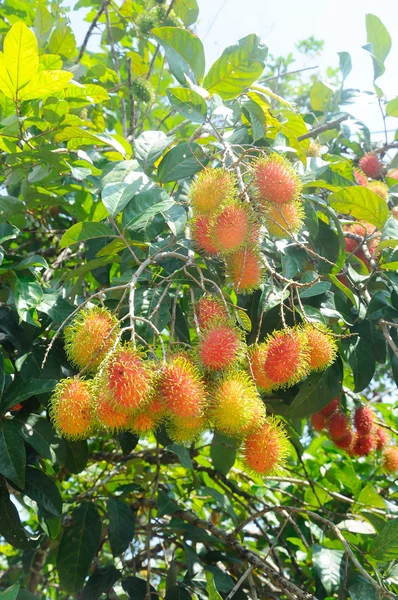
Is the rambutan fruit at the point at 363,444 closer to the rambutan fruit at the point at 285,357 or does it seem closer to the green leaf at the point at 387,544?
the green leaf at the point at 387,544

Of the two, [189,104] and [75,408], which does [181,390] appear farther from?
[189,104]

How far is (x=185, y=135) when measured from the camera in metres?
2.32

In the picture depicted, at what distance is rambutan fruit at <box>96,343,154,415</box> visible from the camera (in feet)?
3.25

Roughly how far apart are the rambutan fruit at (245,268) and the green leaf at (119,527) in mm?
849

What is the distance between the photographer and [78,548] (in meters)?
1.66

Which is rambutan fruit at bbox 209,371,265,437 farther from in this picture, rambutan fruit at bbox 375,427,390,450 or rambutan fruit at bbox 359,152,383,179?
rambutan fruit at bbox 359,152,383,179

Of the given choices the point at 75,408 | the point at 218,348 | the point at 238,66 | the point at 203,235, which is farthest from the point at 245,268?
the point at 238,66

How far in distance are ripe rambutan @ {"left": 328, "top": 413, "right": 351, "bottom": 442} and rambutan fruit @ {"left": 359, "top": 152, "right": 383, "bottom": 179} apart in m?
0.81

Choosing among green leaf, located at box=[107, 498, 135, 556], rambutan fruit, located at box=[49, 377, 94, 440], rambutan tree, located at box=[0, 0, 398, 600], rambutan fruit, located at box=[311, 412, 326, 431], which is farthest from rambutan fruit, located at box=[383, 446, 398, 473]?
rambutan fruit, located at box=[49, 377, 94, 440]

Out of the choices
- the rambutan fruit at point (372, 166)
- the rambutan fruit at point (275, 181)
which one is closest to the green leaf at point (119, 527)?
the rambutan fruit at point (275, 181)

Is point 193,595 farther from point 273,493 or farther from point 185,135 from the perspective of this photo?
point 185,135

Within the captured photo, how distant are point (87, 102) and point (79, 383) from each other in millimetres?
1077

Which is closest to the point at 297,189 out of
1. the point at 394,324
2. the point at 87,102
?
the point at 394,324

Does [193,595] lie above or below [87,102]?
below
